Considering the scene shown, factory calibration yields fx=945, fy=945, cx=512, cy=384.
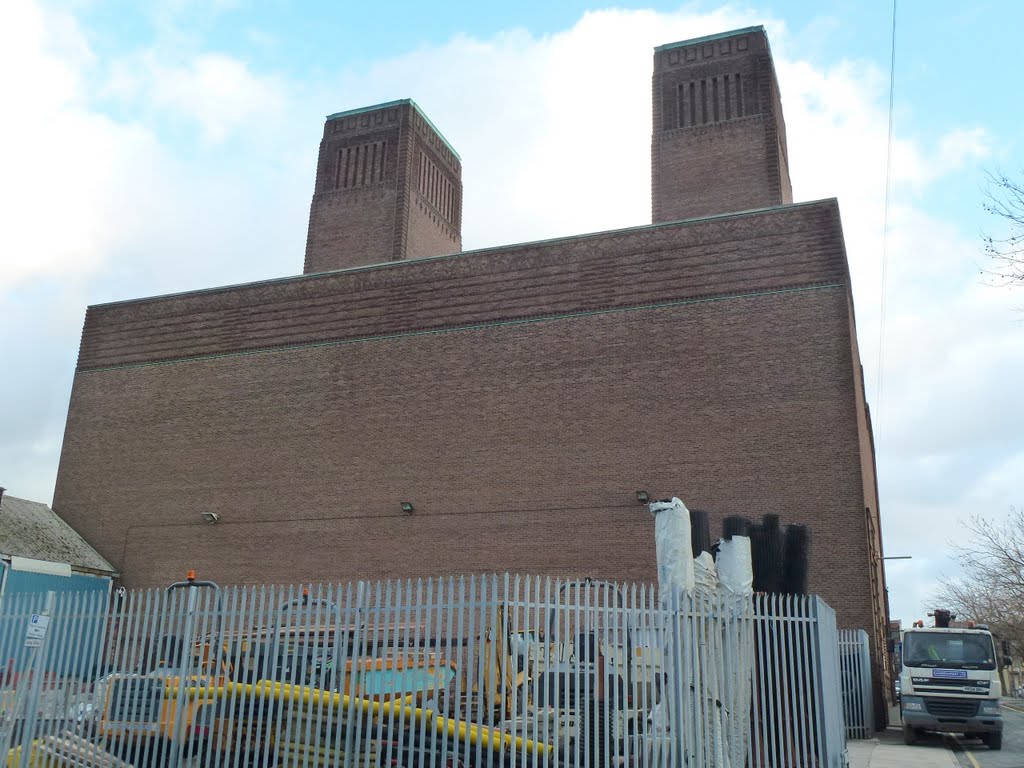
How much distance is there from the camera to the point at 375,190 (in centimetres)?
3638

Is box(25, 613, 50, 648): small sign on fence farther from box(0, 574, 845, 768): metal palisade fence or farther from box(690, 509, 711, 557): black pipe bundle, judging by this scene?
box(690, 509, 711, 557): black pipe bundle

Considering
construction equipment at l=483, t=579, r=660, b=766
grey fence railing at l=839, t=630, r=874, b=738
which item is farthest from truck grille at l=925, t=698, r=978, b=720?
construction equipment at l=483, t=579, r=660, b=766

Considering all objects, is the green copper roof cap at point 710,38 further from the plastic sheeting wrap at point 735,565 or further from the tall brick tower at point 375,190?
the plastic sheeting wrap at point 735,565

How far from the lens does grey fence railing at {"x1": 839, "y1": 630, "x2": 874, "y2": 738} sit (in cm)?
1914

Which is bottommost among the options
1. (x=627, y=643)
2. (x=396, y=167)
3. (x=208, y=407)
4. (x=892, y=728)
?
(x=892, y=728)

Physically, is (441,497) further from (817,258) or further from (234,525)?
(817,258)

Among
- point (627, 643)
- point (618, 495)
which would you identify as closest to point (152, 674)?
point (627, 643)

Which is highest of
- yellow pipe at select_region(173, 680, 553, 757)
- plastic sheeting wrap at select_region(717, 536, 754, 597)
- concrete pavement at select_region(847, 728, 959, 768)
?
plastic sheeting wrap at select_region(717, 536, 754, 597)

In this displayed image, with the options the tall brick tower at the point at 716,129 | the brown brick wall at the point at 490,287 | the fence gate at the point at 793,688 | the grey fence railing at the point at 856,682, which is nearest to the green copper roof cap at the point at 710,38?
the tall brick tower at the point at 716,129

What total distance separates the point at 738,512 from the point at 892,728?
23.5 feet

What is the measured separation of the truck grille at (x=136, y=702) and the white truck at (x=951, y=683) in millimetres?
14988

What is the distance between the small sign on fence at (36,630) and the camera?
36.0 feet

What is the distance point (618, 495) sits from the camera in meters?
23.8

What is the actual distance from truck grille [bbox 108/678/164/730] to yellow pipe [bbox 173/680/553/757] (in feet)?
2.63
